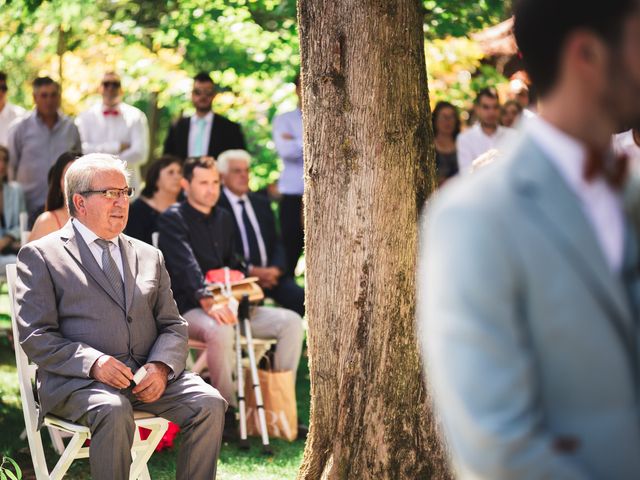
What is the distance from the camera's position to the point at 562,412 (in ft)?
6.50

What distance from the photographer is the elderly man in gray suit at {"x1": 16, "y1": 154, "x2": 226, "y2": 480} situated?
488cm

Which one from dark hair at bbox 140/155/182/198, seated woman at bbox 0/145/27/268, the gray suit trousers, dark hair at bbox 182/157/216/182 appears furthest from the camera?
seated woman at bbox 0/145/27/268

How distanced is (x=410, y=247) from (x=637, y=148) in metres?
2.13

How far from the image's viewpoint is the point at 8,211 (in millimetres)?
9414

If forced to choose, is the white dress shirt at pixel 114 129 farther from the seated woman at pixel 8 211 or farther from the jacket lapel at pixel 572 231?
the jacket lapel at pixel 572 231

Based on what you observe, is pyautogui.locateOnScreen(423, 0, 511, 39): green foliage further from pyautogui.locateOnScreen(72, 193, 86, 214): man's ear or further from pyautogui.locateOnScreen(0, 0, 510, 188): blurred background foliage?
pyautogui.locateOnScreen(72, 193, 86, 214): man's ear

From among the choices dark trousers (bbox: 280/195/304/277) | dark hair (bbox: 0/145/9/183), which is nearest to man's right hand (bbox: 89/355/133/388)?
dark trousers (bbox: 280/195/304/277)

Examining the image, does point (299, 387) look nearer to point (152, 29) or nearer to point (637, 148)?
point (637, 148)

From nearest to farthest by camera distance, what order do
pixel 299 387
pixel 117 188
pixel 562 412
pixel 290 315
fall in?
pixel 562 412
pixel 117 188
pixel 290 315
pixel 299 387

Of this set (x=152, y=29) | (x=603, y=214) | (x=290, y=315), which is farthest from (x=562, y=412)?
(x=152, y=29)

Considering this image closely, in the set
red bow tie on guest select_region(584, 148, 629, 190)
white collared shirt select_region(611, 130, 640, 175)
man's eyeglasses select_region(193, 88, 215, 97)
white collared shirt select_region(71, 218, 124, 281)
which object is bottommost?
white collared shirt select_region(71, 218, 124, 281)

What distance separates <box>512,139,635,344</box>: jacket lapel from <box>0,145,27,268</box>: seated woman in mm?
7446

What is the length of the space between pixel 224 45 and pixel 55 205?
4.82m

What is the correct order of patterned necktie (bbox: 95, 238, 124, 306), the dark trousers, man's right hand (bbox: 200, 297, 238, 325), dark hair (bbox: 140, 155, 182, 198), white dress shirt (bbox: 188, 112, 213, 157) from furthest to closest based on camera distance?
white dress shirt (bbox: 188, 112, 213, 157), the dark trousers, dark hair (bbox: 140, 155, 182, 198), man's right hand (bbox: 200, 297, 238, 325), patterned necktie (bbox: 95, 238, 124, 306)
